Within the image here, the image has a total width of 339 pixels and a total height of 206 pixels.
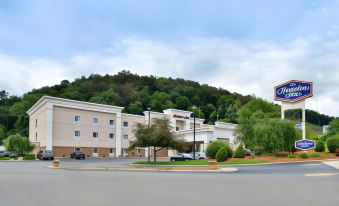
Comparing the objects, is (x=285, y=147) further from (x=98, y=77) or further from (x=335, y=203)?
(x=98, y=77)

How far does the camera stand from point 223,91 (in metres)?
147

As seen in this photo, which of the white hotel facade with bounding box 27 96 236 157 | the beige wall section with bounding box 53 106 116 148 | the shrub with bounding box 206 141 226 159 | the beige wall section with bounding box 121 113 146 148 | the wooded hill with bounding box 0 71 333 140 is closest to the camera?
the shrub with bounding box 206 141 226 159

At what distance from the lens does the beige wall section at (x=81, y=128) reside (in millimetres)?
59306

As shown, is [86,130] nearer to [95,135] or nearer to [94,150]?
[95,135]

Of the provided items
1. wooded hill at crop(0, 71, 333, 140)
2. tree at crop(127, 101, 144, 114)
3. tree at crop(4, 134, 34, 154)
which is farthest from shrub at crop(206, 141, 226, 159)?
tree at crop(127, 101, 144, 114)

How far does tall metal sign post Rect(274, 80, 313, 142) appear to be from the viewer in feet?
123

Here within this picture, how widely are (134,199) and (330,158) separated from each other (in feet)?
91.2

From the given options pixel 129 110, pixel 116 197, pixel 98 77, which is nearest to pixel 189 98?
pixel 129 110

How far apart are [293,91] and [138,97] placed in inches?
3600

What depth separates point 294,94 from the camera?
38.1 meters

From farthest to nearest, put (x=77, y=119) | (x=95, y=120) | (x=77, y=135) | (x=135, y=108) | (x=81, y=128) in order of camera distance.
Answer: (x=135, y=108) → (x=95, y=120) → (x=81, y=128) → (x=77, y=119) → (x=77, y=135)

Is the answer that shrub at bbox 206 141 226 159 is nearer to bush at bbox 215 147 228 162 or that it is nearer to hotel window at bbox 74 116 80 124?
bush at bbox 215 147 228 162

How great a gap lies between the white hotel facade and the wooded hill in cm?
3790

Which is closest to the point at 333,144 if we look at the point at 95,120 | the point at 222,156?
the point at 222,156
